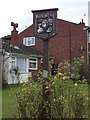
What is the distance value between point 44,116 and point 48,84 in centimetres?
78

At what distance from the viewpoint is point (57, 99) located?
5785mm

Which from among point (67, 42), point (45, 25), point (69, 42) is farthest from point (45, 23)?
point (67, 42)

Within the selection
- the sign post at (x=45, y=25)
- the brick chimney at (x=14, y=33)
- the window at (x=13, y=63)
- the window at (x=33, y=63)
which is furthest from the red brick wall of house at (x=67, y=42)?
the sign post at (x=45, y=25)

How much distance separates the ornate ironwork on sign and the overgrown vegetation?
1140mm

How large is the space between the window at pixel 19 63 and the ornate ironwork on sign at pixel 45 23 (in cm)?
1724

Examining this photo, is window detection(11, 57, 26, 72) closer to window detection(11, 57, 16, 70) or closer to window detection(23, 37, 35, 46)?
window detection(11, 57, 16, 70)

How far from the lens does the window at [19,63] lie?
78.1ft

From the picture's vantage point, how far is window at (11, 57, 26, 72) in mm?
23816

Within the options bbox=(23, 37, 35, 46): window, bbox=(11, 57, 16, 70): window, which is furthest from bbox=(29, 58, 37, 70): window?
bbox=(23, 37, 35, 46): window

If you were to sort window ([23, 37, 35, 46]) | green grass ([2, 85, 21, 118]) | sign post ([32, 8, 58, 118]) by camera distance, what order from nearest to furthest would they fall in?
sign post ([32, 8, 58, 118]) → green grass ([2, 85, 21, 118]) → window ([23, 37, 35, 46])

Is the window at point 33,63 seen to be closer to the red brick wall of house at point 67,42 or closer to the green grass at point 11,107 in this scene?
the red brick wall of house at point 67,42

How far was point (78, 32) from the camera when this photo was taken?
30484 mm

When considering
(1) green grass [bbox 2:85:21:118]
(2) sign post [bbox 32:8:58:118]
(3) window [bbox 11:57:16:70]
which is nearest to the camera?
(2) sign post [bbox 32:8:58:118]

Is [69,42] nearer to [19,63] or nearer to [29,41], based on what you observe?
[29,41]
